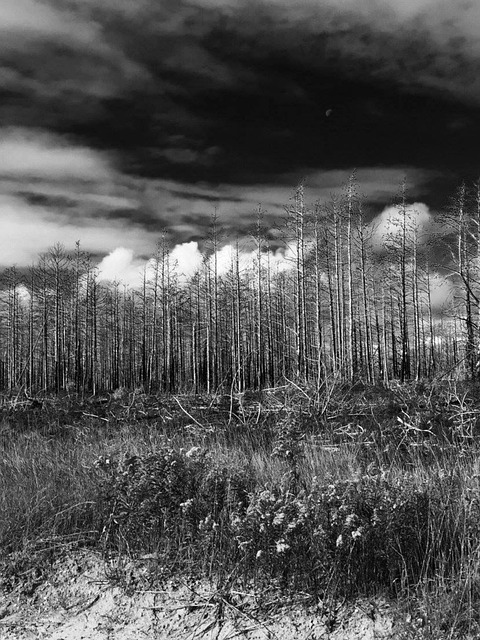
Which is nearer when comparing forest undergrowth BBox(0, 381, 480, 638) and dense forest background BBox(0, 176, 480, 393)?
forest undergrowth BBox(0, 381, 480, 638)

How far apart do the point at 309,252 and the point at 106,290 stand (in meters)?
31.0

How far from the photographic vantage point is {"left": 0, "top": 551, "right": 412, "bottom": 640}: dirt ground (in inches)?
125

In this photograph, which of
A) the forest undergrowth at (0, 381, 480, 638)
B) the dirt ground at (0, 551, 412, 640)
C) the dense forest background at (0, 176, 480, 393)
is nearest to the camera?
the dirt ground at (0, 551, 412, 640)

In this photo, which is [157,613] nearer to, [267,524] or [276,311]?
[267,524]

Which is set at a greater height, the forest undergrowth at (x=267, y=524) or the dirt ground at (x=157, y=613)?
the forest undergrowth at (x=267, y=524)

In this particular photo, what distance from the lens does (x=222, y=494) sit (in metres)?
4.41

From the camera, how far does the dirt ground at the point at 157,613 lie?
319 centimetres

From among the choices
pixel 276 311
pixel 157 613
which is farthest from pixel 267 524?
pixel 276 311

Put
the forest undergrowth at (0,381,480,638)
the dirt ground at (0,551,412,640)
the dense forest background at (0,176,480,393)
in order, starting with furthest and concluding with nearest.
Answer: the dense forest background at (0,176,480,393) → the forest undergrowth at (0,381,480,638) → the dirt ground at (0,551,412,640)

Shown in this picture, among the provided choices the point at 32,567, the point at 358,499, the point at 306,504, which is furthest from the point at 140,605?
the point at 358,499

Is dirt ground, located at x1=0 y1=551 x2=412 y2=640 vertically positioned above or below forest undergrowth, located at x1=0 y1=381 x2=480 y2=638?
below

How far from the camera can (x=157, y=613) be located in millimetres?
3543

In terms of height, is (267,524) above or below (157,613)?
above

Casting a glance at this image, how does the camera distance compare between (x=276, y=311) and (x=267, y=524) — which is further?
(x=276, y=311)
